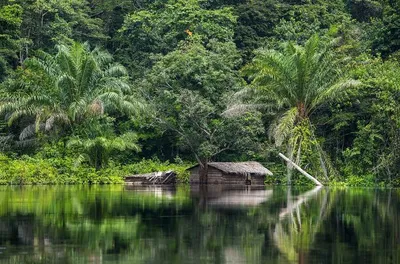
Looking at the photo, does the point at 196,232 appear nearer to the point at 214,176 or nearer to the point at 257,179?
the point at 214,176

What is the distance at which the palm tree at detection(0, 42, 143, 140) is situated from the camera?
3803 centimetres

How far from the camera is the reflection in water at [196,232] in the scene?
39.1 feet

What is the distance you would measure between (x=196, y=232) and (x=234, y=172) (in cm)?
2378

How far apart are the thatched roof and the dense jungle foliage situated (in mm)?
630

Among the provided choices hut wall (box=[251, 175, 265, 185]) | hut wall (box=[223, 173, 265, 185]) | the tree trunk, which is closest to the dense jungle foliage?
the tree trunk

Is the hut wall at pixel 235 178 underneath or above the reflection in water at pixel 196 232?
above

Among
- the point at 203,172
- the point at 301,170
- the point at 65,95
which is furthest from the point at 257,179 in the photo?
the point at 65,95

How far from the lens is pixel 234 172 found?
128ft

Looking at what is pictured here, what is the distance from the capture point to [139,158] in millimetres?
43375

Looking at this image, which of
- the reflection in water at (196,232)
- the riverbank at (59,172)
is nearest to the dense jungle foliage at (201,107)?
the riverbank at (59,172)

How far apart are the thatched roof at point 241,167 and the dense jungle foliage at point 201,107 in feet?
2.07

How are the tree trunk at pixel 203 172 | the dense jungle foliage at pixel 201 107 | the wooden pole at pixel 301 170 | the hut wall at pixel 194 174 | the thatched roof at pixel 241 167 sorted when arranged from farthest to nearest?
the hut wall at pixel 194 174
the tree trunk at pixel 203 172
the thatched roof at pixel 241 167
the dense jungle foliage at pixel 201 107
the wooden pole at pixel 301 170

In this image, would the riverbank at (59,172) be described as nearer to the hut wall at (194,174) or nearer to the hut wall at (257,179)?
the hut wall at (194,174)

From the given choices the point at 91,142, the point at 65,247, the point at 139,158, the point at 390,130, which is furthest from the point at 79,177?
the point at 65,247
